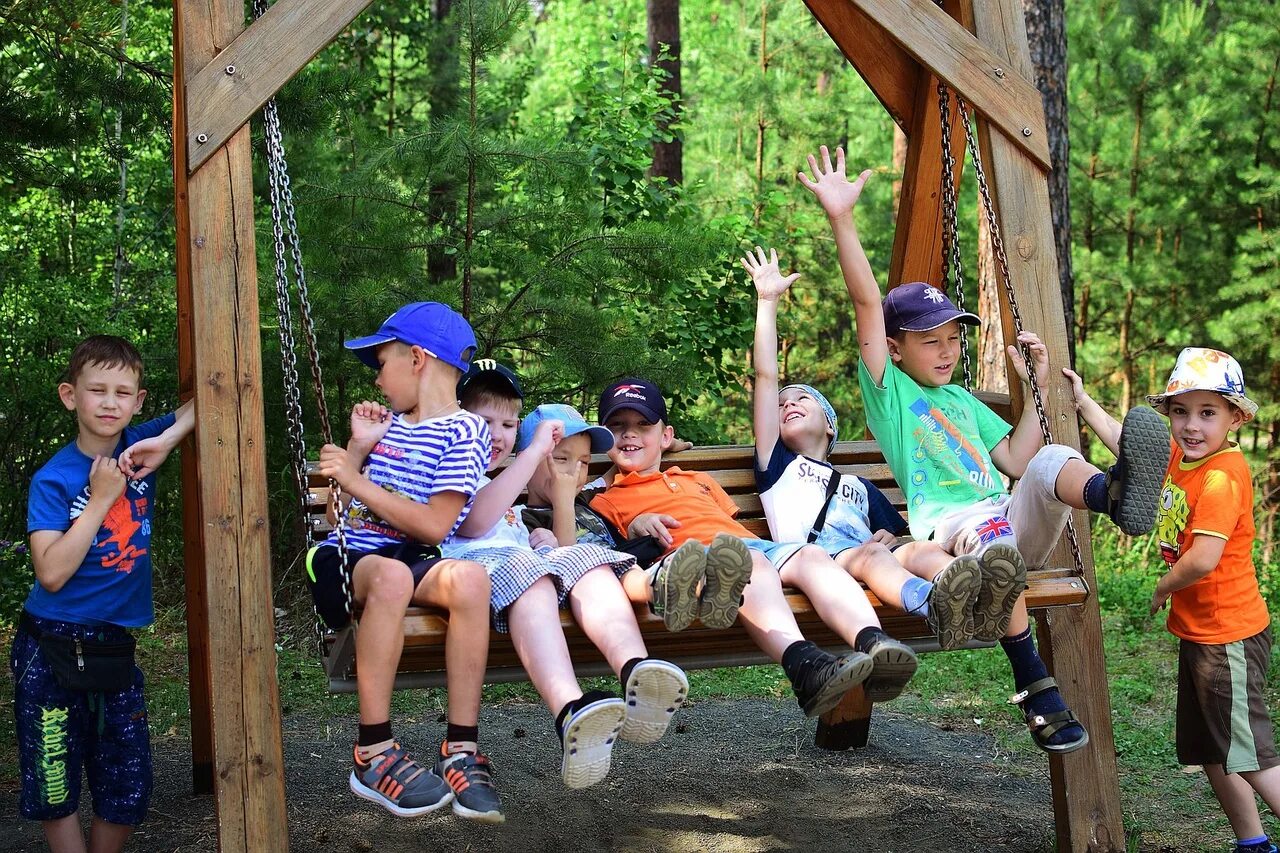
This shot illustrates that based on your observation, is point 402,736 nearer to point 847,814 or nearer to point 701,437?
point 847,814

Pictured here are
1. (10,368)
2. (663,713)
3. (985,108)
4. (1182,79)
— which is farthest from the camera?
(1182,79)

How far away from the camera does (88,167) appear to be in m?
8.14

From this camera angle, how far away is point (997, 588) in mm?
3352

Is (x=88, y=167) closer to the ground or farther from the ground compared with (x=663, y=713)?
farther from the ground

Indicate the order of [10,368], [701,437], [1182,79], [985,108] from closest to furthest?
[985,108] → [10,368] → [701,437] → [1182,79]

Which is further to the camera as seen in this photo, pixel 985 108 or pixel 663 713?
pixel 985 108

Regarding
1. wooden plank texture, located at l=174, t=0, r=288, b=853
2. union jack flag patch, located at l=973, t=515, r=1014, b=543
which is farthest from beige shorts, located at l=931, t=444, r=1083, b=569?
wooden plank texture, located at l=174, t=0, r=288, b=853

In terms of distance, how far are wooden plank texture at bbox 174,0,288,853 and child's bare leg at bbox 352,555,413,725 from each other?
0.40m

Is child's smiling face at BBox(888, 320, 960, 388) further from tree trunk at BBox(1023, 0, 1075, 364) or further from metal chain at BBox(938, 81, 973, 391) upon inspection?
tree trunk at BBox(1023, 0, 1075, 364)

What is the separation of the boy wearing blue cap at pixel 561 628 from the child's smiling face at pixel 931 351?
1.29 metres

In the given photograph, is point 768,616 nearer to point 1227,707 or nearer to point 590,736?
point 590,736

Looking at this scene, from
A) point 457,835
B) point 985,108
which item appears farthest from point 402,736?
point 985,108

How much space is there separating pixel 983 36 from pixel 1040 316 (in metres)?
0.97

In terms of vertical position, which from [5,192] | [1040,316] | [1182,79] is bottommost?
[1040,316]
